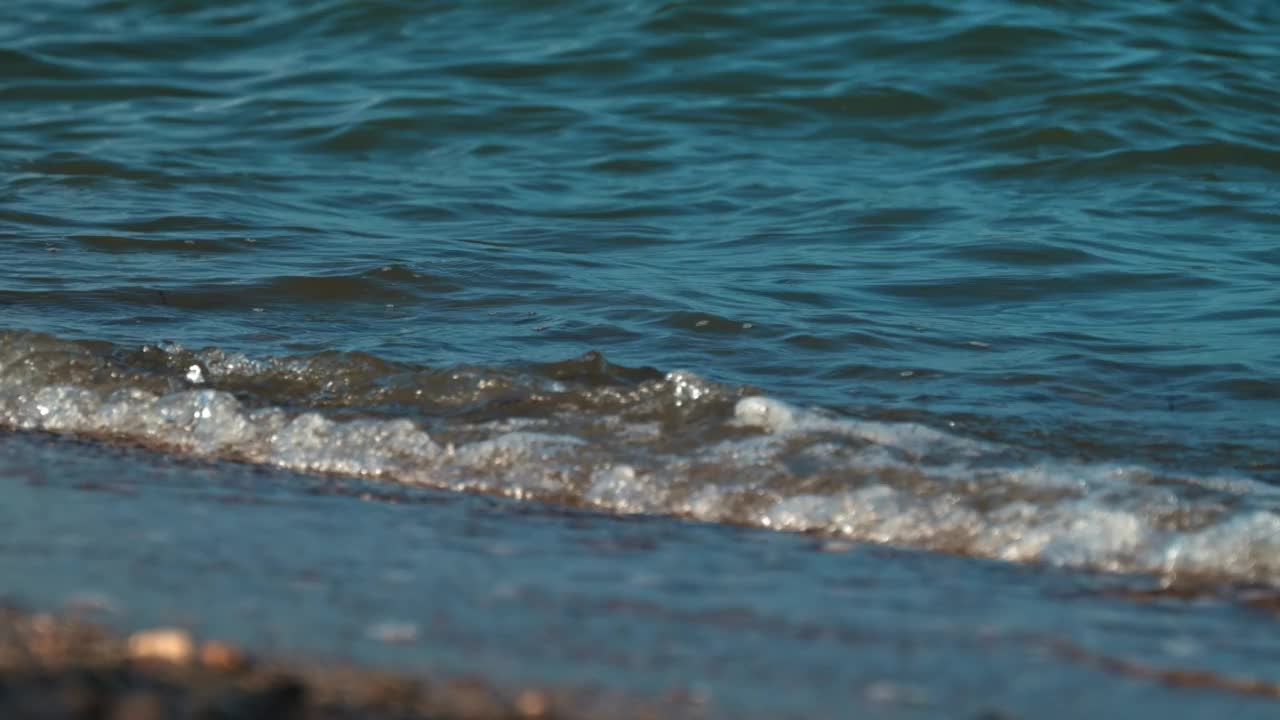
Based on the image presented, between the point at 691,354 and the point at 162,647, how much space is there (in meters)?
2.77

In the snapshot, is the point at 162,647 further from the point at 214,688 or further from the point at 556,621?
the point at 556,621

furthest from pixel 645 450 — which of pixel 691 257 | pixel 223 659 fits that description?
pixel 691 257

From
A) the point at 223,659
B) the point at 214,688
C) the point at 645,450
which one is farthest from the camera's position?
the point at 645,450

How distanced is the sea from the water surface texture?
0.02 m

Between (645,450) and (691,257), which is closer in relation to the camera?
(645,450)

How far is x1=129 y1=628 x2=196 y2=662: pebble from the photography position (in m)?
2.40

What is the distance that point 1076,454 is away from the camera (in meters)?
4.05

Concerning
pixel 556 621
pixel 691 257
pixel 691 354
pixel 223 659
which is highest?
pixel 223 659

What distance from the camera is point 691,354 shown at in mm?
5055

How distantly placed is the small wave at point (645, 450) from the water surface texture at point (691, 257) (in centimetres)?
1

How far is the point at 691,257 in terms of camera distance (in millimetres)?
6594

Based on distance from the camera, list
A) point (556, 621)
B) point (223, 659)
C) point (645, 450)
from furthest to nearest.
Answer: point (645, 450), point (556, 621), point (223, 659)

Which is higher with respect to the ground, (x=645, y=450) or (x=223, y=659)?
(x=223, y=659)

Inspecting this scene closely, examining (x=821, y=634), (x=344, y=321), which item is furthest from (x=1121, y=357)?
(x=821, y=634)
